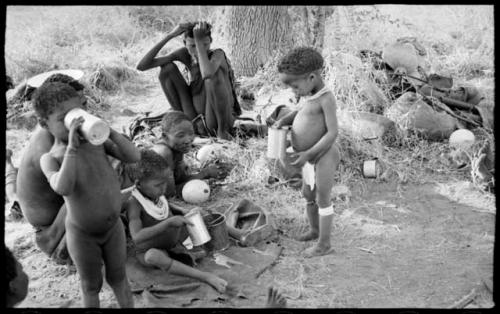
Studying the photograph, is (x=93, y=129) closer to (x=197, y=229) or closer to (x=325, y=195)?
(x=197, y=229)

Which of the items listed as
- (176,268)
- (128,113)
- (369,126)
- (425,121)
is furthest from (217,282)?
(128,113)

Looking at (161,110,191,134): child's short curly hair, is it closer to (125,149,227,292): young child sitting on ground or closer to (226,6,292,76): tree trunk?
(125,149,227,292): young child sitting on ground

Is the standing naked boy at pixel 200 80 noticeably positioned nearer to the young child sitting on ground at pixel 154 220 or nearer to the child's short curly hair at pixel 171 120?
the child's short curly hair at pixel 171 120

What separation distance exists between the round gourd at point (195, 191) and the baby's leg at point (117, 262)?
148cm

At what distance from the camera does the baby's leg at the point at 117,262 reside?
9.82ft

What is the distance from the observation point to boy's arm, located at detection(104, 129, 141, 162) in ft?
9.55

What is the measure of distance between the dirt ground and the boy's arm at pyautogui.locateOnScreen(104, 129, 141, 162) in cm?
96

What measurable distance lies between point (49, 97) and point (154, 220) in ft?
3.94

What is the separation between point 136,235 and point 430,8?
24.2 ft

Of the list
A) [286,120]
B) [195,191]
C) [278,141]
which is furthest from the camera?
[195,191]

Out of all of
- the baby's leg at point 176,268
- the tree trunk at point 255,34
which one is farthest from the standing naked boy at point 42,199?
the tree trunk at point 255,34

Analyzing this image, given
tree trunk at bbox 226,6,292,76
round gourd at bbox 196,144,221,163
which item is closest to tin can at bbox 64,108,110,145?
round gourd at bbox 196,144,221,163

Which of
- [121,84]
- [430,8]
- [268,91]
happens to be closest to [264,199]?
[268,91]

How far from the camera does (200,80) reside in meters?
5.52
